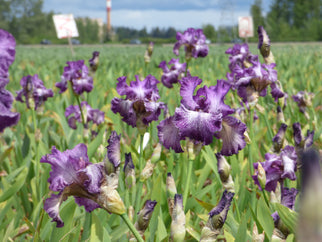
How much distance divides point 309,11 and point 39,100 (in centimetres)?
5066

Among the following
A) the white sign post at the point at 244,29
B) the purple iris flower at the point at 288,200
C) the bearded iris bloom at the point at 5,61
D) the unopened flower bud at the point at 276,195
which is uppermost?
the white sign post at the point at 244,29

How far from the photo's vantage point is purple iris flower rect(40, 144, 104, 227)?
0.66 m

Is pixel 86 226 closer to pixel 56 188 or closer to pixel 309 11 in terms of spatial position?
pixel 56 188

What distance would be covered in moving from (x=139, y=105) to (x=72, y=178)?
47 cm

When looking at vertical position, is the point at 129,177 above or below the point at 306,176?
below

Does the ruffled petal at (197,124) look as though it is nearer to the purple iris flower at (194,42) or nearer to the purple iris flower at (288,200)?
the purple iris flower at (288,200)

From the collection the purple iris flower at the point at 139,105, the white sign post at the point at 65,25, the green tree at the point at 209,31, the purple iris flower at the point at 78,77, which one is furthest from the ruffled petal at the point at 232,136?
the white sign post at the point at 65,25

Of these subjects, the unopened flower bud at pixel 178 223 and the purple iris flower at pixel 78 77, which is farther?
the purple iris flower at pixel 78 77

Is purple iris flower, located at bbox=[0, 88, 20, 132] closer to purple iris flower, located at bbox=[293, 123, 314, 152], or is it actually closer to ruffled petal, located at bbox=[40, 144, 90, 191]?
ruffled petal, located at bbox=[40, 144, 90, 191]

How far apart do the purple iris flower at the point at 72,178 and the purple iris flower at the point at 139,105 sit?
40 centimetres

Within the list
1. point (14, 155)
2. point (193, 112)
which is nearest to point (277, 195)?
point (193, 112)

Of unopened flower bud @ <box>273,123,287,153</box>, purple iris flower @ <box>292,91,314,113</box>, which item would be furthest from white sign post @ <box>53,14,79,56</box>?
unopened flower bud @ <box>273,123,287,153</box>

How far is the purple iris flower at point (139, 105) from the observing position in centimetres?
111

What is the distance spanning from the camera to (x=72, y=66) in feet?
6.44
